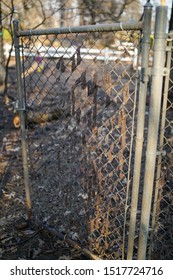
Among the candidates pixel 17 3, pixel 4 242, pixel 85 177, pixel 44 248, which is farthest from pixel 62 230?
pixel 17 3

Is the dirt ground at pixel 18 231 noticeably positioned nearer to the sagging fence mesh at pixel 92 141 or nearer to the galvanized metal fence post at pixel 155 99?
the sagging fence mesh at pixel 92 141

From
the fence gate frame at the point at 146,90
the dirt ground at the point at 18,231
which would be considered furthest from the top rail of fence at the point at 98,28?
the dirt ground at the point at 18,231

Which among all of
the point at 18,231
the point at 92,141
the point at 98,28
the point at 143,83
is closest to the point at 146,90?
the point at 143,83

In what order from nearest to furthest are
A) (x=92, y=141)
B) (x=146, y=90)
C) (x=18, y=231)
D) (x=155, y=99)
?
1. (x=155, y=99)
2. (x=146, y=90)
3. (x=92, y=141)
4. (x=18, y=231)

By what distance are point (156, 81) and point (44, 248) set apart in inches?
72.0

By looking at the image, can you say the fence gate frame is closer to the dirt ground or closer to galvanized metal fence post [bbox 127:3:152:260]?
galvanized metal fence post [bbox 127:3:152:260]

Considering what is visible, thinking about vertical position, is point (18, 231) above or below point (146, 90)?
below

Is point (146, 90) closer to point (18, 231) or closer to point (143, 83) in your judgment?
point (143, 83)

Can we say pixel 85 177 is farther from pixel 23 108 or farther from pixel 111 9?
pixel 111 9

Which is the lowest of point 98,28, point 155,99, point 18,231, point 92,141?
point 18,231

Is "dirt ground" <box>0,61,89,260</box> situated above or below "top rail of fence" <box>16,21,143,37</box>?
below

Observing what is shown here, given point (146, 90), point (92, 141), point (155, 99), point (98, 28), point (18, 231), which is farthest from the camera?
point (18, 231)

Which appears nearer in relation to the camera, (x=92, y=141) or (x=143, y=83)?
(x=143, y=83)

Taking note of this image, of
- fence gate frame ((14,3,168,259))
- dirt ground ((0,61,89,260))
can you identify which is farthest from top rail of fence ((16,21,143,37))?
dirt ground ((0,61,89,260))
